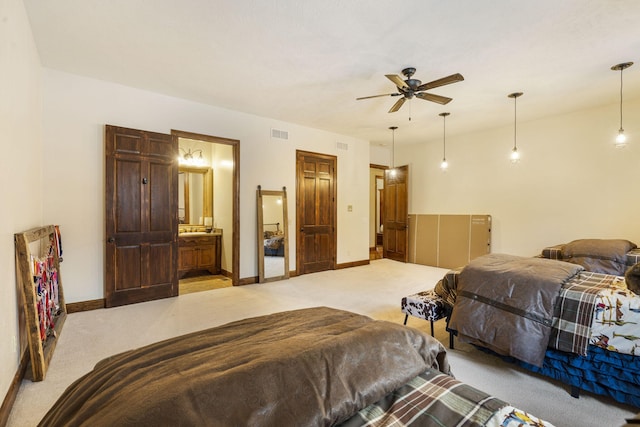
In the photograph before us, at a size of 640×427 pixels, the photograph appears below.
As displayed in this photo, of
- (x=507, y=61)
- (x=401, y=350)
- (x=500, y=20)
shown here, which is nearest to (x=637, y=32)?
(x=507, y=61)

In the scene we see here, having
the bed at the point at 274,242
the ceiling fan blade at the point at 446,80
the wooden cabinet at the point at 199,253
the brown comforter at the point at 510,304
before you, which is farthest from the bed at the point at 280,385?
the wooden cabinet at the point at 199,253

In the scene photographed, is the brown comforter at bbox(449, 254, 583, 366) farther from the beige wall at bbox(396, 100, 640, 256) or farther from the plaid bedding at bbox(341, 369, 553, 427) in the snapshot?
the beige wall at bbox(396, 100, 640, 256)

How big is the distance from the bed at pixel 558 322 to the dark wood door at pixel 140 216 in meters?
3.95

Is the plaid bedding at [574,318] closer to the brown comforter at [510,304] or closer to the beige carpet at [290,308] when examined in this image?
the brown comforter at [510,304]

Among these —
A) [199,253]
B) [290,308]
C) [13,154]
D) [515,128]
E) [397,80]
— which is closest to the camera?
[13,154]

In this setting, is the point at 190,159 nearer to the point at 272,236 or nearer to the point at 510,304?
the point at 272,236

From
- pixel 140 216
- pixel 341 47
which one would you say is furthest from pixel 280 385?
pixel 140 216

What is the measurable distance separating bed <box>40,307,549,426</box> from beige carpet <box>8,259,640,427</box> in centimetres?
150

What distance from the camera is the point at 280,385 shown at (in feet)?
3.02

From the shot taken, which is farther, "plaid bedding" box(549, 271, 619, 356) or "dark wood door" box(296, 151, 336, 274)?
"dark wood door" box(296, 151, 336, 274)

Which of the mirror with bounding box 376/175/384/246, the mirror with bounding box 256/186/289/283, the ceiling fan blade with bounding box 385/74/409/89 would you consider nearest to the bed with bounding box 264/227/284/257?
the mirror with bounding box 256/186/289/283

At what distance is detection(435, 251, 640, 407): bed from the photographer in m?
2.00

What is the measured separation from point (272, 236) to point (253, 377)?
476cm

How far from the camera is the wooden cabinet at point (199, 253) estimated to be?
5.92 metres
